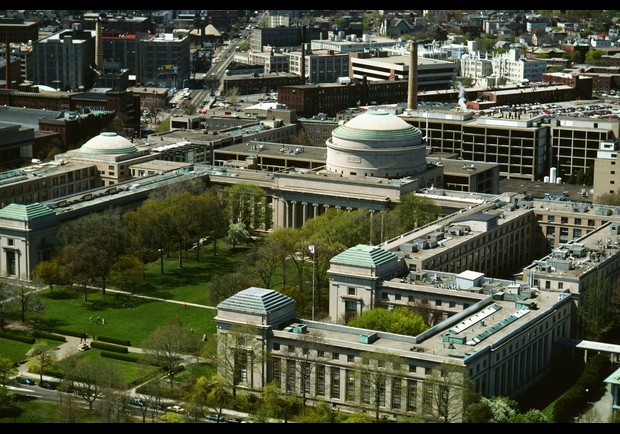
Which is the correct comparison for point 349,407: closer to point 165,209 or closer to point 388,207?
point 165,209

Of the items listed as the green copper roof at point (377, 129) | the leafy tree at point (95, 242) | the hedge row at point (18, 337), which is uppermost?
the green copper roof at point (377, 129)

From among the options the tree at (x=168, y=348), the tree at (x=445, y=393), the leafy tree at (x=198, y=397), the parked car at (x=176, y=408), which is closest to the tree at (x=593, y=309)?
the tree at (x=445, y=393)

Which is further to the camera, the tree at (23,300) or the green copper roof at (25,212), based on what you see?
the green copper roof at (25,212)

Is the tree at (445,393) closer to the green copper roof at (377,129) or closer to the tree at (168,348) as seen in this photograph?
the tree at (168,348)

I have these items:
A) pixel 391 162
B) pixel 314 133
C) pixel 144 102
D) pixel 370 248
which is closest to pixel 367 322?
pixel 370 248

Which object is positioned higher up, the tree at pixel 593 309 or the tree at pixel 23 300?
the tree at pixel 593 309

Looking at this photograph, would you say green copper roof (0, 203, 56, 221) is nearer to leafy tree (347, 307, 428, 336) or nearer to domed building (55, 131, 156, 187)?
domed building (55, 131, 156, 187)

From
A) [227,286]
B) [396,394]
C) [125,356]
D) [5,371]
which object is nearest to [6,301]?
[125,356]
